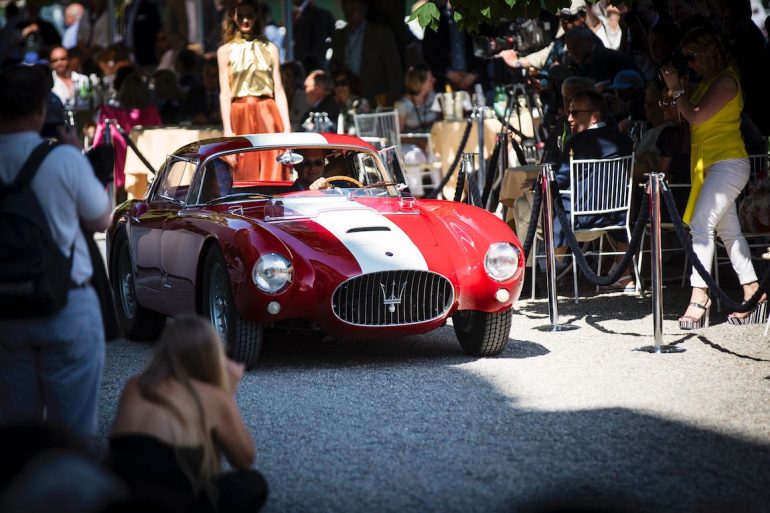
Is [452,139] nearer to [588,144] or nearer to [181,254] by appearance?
[588,144]

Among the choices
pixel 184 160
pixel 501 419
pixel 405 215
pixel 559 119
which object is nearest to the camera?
pixel 501 419

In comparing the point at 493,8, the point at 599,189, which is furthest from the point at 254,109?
the point at 493,8

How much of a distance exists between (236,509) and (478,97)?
461 inches

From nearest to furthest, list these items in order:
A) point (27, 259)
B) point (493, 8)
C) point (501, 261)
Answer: point (27, 259)
point (501, 261)
point (493, 8)

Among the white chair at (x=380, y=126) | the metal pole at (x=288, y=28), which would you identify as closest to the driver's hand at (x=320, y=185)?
the white chair at (x=380, y=126)

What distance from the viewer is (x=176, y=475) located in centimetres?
370

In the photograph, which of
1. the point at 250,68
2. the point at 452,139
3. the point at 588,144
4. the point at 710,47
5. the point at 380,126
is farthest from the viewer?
the point at 380,126

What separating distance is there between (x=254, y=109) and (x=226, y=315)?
4.41m

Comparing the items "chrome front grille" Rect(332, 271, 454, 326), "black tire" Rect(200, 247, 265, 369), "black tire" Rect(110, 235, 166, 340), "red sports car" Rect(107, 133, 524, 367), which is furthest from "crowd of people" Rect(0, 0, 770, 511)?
"chrome front grille" Rect(332, 271, 454, 326)

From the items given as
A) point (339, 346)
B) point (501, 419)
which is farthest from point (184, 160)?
point (501, 419)

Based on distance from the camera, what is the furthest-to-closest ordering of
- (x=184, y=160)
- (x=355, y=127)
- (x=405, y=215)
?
(x=355, y=127), (x=184, y=160), (x=405, y=215)

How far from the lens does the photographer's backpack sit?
14.3 feet

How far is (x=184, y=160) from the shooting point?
28.4 feet

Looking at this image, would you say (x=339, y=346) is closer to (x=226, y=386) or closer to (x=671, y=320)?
(x=671, y=320)
